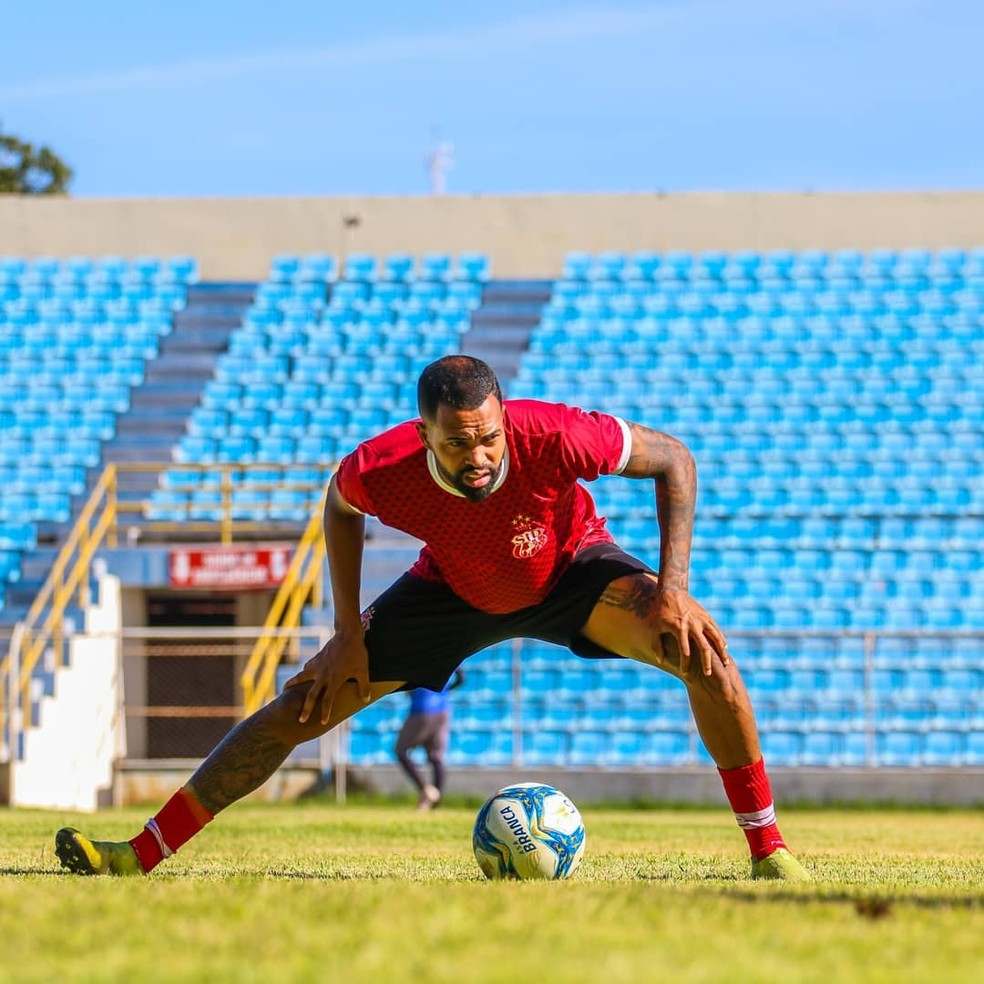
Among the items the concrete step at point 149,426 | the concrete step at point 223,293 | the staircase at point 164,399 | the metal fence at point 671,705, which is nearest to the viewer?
the metal fence at point 671,705

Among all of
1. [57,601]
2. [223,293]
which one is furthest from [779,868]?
[223,293]

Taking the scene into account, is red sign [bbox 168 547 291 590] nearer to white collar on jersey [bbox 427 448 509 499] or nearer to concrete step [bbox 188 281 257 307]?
concrete step [bbox 188 281 257 307]

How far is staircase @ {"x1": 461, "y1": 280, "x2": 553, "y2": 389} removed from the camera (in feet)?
74.5

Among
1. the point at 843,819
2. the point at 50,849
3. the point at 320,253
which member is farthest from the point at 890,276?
the point at 50,849

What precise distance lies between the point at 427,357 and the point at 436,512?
670 inches

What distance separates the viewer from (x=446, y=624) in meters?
5.90

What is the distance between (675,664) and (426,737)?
9130 mm

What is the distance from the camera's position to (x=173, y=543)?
19641 mm

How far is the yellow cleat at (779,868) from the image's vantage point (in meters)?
5.61

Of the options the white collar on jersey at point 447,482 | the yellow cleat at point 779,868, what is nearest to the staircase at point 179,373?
the white collar on jersey at point 447,482

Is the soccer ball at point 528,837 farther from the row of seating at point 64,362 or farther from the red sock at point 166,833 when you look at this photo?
the row of seating at point 64,362

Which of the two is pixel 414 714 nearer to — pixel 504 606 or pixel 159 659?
pixel 159 659

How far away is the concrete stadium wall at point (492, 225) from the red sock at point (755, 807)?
1903 centimetres

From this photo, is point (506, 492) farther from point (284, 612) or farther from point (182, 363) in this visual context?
point (182, 363)
